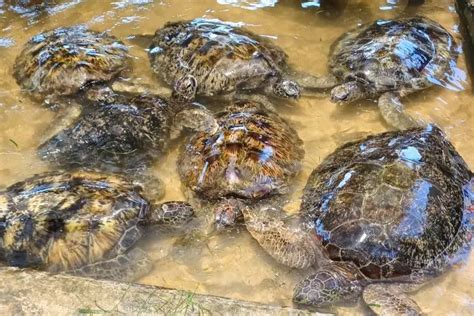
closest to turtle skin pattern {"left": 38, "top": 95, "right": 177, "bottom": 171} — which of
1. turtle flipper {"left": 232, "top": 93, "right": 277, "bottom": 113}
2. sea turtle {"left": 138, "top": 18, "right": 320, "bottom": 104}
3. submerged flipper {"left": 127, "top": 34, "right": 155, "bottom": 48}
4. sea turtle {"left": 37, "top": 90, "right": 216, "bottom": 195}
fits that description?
sea turtle {"left": 37, "top": 90, "right": 216, "bottom": 195}

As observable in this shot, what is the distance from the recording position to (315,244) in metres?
4.63

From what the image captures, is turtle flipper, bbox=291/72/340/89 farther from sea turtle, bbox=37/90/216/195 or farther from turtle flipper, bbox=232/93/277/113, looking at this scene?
sea turtle, bbox=37/90/216/195

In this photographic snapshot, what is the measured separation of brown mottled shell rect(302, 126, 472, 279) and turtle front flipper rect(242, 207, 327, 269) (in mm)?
115

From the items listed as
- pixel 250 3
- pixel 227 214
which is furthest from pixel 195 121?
pixel 250 3

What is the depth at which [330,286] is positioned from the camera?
416cm

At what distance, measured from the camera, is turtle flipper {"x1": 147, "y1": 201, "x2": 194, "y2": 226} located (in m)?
4.75

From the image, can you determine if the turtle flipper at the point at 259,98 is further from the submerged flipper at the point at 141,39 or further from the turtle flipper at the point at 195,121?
the submerged flipper at the point at 141,39

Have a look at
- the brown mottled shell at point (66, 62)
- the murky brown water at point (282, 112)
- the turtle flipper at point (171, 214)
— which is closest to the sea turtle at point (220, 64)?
the murky brown water at point (282, 112)

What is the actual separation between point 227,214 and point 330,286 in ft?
3.75

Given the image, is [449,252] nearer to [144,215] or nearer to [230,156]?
[230,156]

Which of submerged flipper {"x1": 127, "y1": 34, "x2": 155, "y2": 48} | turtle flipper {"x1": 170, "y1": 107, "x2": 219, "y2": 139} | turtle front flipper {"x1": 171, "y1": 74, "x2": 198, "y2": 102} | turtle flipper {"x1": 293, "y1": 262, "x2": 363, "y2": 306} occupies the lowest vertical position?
turtle flipper {"x1": 293, "y1": 262, "x2": 363, "y2": 306}

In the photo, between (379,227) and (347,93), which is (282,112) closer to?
(347,93)

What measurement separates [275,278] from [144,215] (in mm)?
1330

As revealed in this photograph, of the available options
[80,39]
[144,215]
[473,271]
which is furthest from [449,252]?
[80,39]
